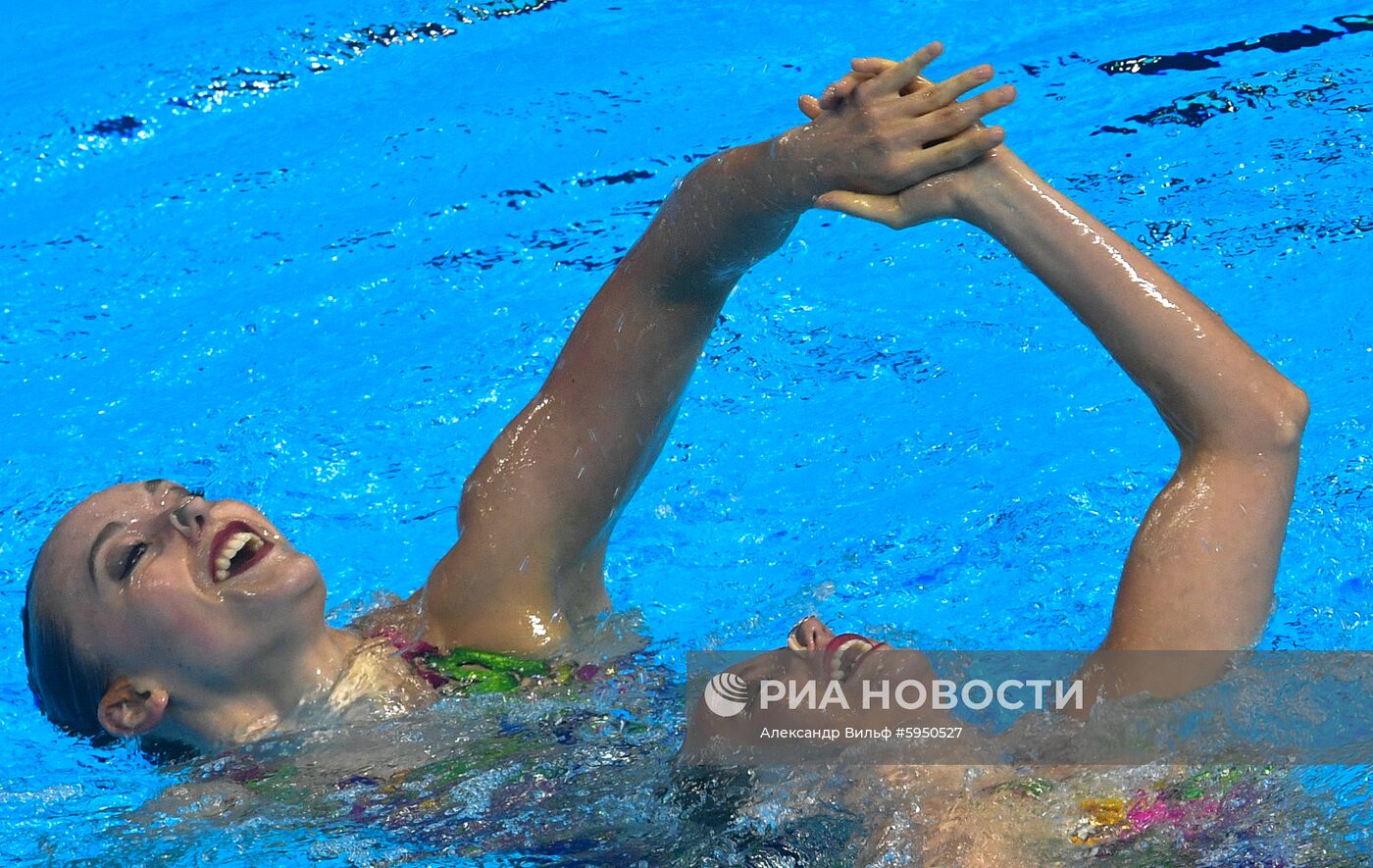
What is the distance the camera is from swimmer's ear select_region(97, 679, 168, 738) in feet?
9.63

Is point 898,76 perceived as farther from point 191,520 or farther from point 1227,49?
point 1227,49

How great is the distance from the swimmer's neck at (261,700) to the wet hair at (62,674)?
15 centimetres

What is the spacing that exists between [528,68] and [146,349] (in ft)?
6.76

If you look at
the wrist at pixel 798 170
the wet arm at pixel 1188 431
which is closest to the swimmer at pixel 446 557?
the wrist at pixel 798 170

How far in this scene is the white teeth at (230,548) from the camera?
2.86 meters

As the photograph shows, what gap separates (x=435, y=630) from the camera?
3.22m

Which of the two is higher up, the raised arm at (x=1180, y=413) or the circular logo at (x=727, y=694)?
the raised arm at (x=1180, y=413)

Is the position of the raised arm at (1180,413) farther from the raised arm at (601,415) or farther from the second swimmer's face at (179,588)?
the second swimmer's face at (179,588)

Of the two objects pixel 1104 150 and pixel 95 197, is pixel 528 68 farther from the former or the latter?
pixel 1104 150

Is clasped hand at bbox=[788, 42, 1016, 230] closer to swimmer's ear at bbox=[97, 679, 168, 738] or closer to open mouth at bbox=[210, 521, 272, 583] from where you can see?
open mouth at bbox=[210, 521, 272, 583]

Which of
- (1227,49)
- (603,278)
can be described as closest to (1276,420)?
(603,278)

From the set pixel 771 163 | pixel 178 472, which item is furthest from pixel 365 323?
pixel 771 163

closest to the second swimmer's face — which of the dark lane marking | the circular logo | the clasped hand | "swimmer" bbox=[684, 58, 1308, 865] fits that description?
the circular logo

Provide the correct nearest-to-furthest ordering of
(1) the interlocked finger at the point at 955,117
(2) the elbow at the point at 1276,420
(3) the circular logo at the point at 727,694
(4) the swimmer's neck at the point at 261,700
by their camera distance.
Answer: (2) the elbow at the point at 1276,420, (1) the interlocked finger at the point at 955,117, (3) the circular logo at the point at 727,694, (4) the swimmer's neck at the point at 261,700
